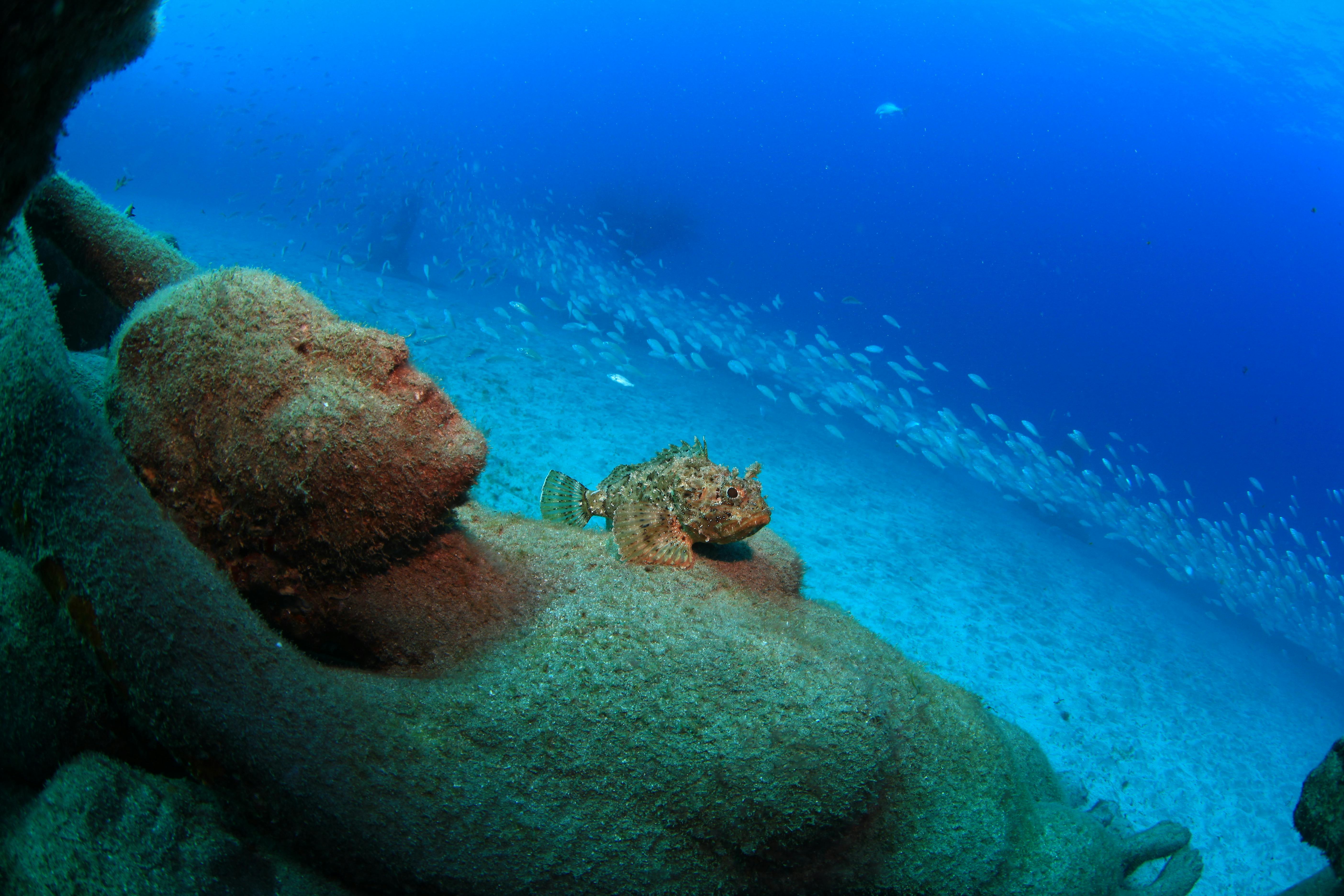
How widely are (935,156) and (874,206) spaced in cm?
1322

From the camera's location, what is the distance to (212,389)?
2.43 meters

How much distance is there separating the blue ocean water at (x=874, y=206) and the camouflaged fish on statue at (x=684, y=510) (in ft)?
17.2

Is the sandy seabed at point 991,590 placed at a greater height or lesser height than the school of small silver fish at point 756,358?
lesser

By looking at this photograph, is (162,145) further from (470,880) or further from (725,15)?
(725,15)

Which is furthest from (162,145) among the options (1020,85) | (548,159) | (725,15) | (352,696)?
(1020,85)

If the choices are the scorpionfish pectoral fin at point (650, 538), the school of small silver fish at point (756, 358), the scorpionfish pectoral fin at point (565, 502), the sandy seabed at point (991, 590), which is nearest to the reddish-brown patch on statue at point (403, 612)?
the scorpionfish pectoral fin at point (650, 538)

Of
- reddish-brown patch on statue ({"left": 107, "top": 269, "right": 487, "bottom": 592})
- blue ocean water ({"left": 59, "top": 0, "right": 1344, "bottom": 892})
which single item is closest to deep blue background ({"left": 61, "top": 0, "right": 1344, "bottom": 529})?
blue ocean water ({"left": 59, "top": 0, "right": 1344, "bottom": 892})

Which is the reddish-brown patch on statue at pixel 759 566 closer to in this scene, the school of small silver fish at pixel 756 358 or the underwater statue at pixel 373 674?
the underwater statue at pixel 373 674

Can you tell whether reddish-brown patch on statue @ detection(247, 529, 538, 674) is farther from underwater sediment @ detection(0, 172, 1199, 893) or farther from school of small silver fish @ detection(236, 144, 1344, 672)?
school of small silver fish @ detection(236, 144, 1344, 672)

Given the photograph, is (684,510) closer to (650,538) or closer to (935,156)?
(650,538)

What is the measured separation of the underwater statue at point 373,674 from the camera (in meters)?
1.89

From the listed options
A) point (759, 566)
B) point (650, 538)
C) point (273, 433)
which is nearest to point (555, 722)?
point (650, 538)

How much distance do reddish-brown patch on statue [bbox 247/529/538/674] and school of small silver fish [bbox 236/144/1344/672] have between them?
40.6 feet

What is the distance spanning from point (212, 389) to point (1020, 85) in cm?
12603
